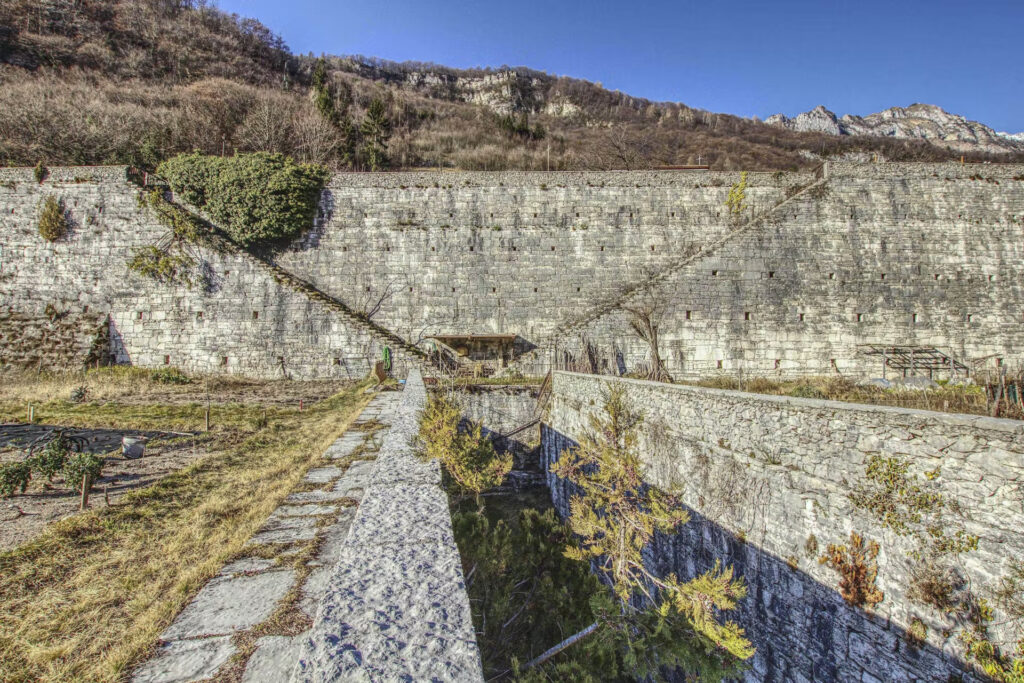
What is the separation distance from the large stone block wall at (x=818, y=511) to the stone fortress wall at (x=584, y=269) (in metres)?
10.3

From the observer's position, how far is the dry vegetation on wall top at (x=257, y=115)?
76.2 ft

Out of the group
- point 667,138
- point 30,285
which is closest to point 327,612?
point 30,285

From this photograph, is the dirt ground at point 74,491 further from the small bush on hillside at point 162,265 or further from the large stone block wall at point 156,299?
the small bush on hillside at point 162,265

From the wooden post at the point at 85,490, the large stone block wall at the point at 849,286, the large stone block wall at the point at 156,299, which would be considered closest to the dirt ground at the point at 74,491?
the wooden post at the point at 85,490

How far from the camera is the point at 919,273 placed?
16.6 meters

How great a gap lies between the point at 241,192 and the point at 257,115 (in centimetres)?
1528

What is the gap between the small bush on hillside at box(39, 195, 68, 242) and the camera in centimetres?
1588

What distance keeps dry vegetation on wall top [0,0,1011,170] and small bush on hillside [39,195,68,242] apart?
5.23 metres

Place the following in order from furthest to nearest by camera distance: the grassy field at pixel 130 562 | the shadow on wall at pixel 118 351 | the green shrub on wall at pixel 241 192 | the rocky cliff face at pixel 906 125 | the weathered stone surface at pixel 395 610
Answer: the rocky cliff face at pixel 906 125, the green shrub on wall at pixel 241 192, the shadow on wall at pixel 118 351, the grassy field at pixel 130 562, the weathered stone surface at pixel 395 610

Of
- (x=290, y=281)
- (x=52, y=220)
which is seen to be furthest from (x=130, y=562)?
(x=52, y=220)

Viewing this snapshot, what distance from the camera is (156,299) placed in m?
15.9

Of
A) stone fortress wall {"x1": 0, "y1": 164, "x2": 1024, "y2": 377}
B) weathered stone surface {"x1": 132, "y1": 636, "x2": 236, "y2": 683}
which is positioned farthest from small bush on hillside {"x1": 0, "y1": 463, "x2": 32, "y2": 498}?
stone fortress wall {"x1": 0, "y1": 164, "x2": 1024, "y2": 377}

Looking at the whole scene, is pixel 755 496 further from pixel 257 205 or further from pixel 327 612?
pixel 257 205

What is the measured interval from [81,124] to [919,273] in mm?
36851
